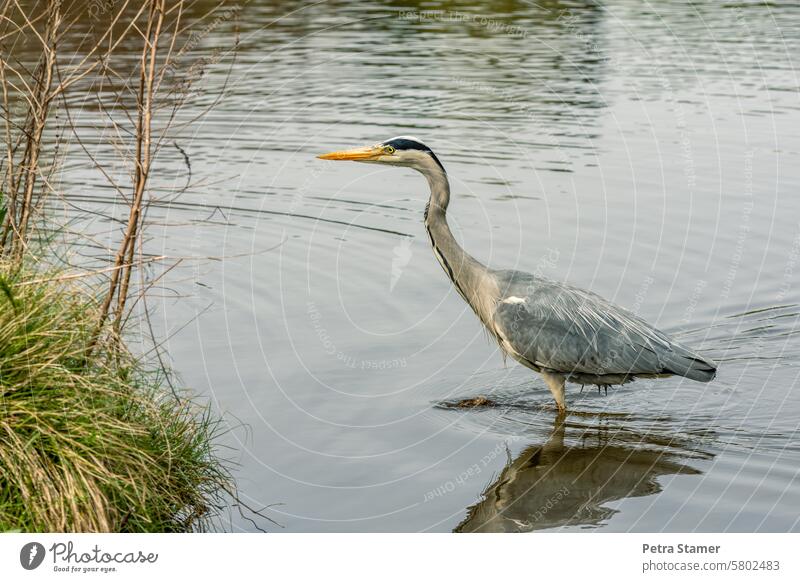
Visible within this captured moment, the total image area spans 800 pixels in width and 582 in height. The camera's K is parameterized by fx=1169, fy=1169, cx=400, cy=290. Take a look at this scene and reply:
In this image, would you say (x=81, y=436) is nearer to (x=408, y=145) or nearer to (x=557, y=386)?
(x=408, y=145)

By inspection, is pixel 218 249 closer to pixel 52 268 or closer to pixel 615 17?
pixel 52 268

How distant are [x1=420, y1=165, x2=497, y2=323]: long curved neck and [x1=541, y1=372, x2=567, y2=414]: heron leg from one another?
70 centimetres

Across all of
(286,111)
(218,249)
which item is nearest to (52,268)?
(218,249)

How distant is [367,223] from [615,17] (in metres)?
17.6

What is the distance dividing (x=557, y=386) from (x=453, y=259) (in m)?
1.32

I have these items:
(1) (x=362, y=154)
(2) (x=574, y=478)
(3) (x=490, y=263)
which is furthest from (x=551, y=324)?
(3) (x=490, y=263)

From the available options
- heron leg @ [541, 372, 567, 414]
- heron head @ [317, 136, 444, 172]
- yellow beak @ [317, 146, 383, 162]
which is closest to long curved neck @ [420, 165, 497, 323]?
heron head @ [317, 136, 444, 172]

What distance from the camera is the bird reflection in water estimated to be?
7.48 meters

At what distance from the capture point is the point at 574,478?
26.6 feet

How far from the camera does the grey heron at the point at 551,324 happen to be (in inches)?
361

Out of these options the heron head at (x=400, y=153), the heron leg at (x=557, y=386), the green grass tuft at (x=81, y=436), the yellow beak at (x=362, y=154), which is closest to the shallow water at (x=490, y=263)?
the heron leg at (x=557, y=386)

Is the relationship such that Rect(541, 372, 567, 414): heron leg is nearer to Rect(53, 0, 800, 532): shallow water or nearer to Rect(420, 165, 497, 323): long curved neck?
Rect(53, 0, 800, 532): shallow water

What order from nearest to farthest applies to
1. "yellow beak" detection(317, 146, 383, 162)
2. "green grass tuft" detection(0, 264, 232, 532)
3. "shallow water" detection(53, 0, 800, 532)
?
"green grass tuft" detection(0, 264, 232, 532), "shallow water" detection(53, 0, 800, 532), "yellow beak" detection(317, 146, 383, 162)
